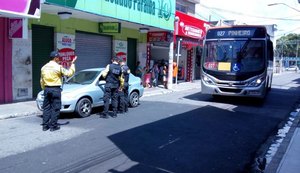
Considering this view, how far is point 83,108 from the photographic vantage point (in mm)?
10078

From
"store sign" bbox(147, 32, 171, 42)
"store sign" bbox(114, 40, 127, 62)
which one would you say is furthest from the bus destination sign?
"store sign" bbox(147, 32, 171, 42)

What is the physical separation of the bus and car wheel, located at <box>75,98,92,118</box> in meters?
5.68

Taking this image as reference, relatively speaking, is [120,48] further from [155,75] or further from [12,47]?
[12,47]

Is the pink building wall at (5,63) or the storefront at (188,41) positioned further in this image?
the storefront at (188,41)

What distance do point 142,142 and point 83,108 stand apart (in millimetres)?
3432

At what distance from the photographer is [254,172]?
5.66 m

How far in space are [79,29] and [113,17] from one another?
2.05 meters

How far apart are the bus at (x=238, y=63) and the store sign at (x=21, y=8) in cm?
708

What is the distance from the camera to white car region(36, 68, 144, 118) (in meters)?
9.74

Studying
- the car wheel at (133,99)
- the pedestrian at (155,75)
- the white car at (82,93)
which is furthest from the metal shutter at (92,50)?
the white car at (82,93)

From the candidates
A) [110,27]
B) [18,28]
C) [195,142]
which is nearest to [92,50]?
[110,27]

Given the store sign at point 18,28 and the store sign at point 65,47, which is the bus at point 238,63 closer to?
the store sign at point 65,47

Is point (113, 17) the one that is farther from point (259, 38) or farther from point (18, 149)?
point (18, 149)

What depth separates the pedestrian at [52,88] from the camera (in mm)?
8008
